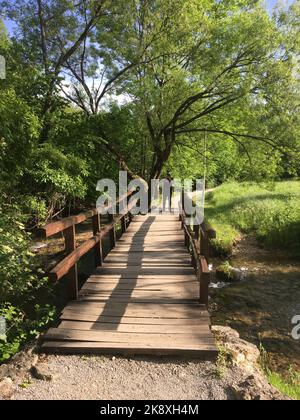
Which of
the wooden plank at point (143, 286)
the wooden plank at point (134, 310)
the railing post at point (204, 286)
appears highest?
the railing post at point (204, 286)

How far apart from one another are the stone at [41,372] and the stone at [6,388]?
22 cm

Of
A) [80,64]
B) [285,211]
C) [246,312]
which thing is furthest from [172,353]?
[80,64]

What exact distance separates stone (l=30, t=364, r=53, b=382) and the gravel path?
37 mm

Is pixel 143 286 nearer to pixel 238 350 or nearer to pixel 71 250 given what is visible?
pixel 71 250

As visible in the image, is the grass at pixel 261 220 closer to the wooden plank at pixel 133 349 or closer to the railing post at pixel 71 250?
the railing post at pixel 71 250

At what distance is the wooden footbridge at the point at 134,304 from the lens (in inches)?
145

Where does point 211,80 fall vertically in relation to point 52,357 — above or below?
above

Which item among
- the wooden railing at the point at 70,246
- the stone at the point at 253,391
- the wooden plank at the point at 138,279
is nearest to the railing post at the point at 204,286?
the wooden plank at the point at 138,279

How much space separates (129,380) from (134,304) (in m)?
1.68

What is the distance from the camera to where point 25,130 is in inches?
322

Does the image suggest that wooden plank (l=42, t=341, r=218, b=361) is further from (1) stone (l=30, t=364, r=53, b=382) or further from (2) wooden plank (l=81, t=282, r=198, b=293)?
(2) wooden plank (l=81, t=282, r=198, b=293)

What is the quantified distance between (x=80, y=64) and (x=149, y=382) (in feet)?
56.4

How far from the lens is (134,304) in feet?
15.8
